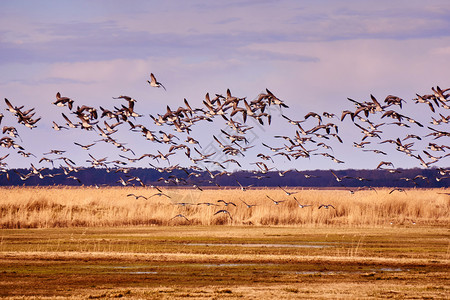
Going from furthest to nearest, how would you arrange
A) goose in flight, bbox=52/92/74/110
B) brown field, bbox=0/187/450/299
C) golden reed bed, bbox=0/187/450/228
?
1. golden reed bed, bbox=0/187/450/228
2. goose in flight, bbox=52/92/74/110
3. brown field, bbox=0/187/450/299

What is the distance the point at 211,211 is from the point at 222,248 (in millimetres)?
22740

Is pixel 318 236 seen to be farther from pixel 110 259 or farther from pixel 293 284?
pixel 293 284

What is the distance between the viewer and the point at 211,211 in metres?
63.7

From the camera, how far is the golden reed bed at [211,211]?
60.6 meters

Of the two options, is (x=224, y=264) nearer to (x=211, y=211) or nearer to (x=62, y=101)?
(x=62, y=101)

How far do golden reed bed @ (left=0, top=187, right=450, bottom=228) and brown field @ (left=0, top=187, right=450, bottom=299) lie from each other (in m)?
0.11

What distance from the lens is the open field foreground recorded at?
2616cm

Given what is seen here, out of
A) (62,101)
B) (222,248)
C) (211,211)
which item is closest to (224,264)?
(222,248)

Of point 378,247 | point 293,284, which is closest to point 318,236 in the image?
point 378,247

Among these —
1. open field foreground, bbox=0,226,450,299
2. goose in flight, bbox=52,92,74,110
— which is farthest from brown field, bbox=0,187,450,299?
goose in flight, bbox=52,92,74,110

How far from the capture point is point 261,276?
1182 inches

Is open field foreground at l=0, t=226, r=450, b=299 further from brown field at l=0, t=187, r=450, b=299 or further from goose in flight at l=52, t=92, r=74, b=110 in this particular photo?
goose in flight at l=52, t=92, r=74, b=110

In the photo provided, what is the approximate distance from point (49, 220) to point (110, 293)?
3538 centimetres

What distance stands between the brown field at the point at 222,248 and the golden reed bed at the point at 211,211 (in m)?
0.11
